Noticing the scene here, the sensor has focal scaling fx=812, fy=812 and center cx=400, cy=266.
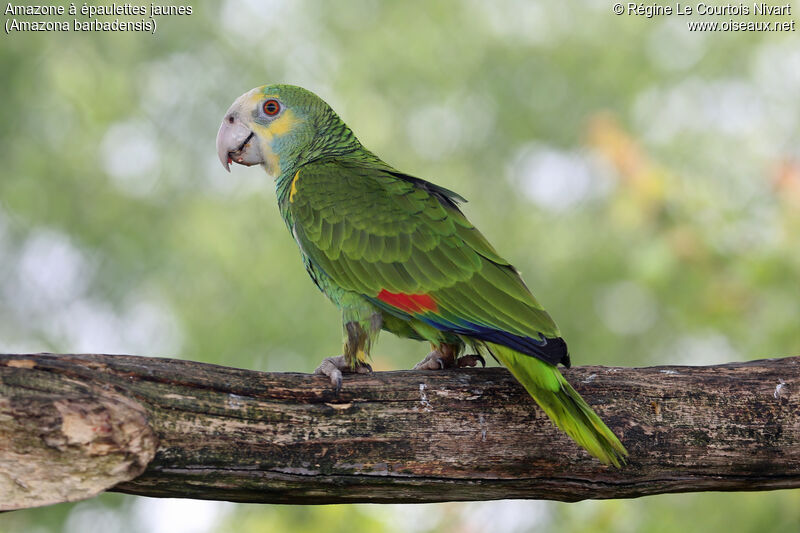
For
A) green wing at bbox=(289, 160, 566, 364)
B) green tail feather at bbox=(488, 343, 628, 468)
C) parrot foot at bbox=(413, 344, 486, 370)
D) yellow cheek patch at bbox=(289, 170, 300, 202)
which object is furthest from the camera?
yellow cheek patch at bbox=(289, 170, 300, 202)

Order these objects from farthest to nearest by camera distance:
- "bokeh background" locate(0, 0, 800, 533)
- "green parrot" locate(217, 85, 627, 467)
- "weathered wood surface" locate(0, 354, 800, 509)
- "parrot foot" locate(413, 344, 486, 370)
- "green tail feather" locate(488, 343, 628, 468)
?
"bokeh background" locate(0, 0, 800, 533) → "parrot foot" locate(413, 344, 486, 370) → "green parrot" locate(217, 85, 627, 467) → "green tail feather" locate(488, 343, 628, 468) → "weathered wood surface" locate(0, 354, 800, 509)

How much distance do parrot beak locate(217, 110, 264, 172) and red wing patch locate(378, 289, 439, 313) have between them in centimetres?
92

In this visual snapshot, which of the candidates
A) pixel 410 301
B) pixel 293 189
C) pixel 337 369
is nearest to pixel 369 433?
pixel 337 369

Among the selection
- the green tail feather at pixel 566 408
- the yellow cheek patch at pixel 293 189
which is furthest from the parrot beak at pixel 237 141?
the green tail feather at pixel 566 408

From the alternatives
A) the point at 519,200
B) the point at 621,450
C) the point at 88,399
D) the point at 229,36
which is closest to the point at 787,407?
the point at 621,450

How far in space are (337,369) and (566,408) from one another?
0.62 metres

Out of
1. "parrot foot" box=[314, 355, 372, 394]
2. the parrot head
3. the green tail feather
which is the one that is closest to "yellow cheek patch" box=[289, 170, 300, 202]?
the parrot head

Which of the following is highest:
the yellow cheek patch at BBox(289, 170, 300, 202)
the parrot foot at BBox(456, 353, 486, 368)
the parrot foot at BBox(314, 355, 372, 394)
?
the yellow cheek patch at BBox(289, 170, 300, 202)

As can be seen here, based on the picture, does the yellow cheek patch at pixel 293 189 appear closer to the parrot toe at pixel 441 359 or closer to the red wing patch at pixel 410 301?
the red wing patch at pixel 410 301

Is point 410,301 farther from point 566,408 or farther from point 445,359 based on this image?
point 566,408

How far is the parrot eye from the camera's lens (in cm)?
301

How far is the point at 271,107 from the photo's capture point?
9.87 feet

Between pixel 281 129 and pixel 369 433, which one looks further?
pixel 281 129

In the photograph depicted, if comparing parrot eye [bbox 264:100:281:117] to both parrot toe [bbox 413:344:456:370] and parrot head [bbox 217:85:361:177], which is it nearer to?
parrot head [bbox 217:85:361:177]
